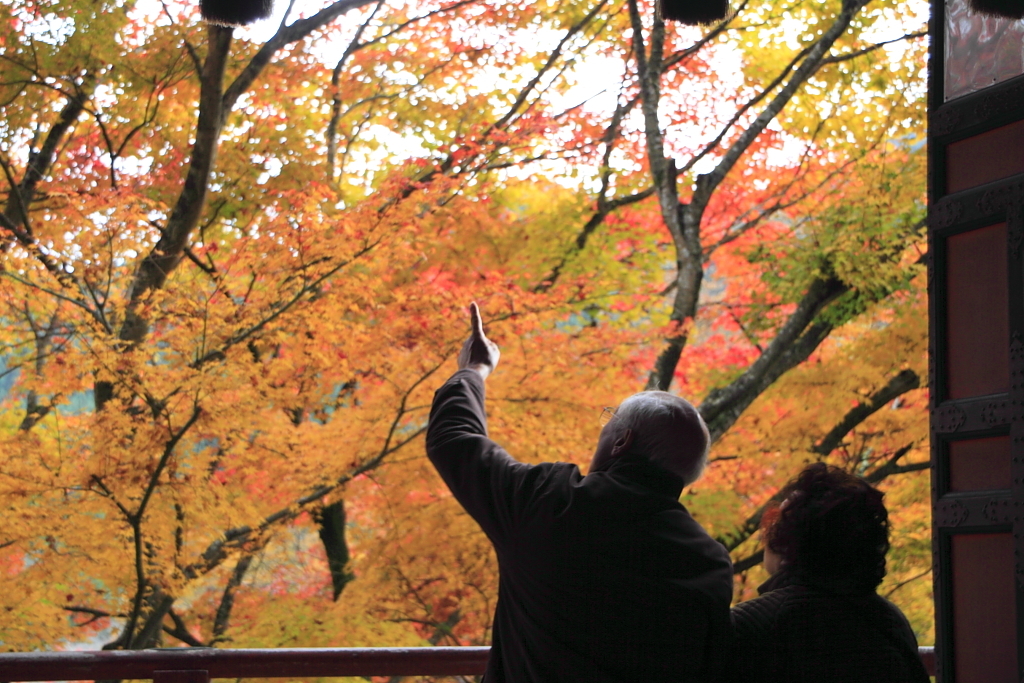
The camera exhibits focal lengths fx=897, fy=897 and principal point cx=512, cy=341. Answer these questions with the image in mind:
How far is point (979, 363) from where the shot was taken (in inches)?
78.5

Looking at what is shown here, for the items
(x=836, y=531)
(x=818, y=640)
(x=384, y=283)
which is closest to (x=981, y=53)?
(x=836, y=531)

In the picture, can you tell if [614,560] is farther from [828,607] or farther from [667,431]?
[828,607]

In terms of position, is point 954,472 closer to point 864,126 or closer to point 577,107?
point 864,126

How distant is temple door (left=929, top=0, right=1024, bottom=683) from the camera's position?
1877mm

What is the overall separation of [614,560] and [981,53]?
1.72 metres

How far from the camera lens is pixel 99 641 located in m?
13.9

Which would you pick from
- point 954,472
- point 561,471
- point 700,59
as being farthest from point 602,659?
point 700,59

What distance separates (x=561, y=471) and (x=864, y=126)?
7.12m

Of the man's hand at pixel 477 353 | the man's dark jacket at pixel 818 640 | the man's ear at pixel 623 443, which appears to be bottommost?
the man's dark jacket at pixel 818 640

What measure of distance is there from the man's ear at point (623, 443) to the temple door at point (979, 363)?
0.98m

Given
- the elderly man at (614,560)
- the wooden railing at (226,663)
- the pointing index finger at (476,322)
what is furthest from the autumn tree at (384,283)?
the elderly man at (614,560)

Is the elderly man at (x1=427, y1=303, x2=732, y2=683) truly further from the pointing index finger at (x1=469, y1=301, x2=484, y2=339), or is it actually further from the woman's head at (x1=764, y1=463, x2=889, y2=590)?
the pointing index finger at (x1=469, y1=301, x2=484, y2=339)

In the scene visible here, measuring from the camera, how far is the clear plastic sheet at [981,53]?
2.19 meters

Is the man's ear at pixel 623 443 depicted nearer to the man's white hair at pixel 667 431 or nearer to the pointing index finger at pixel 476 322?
the man's white hair at pixel 667 431
